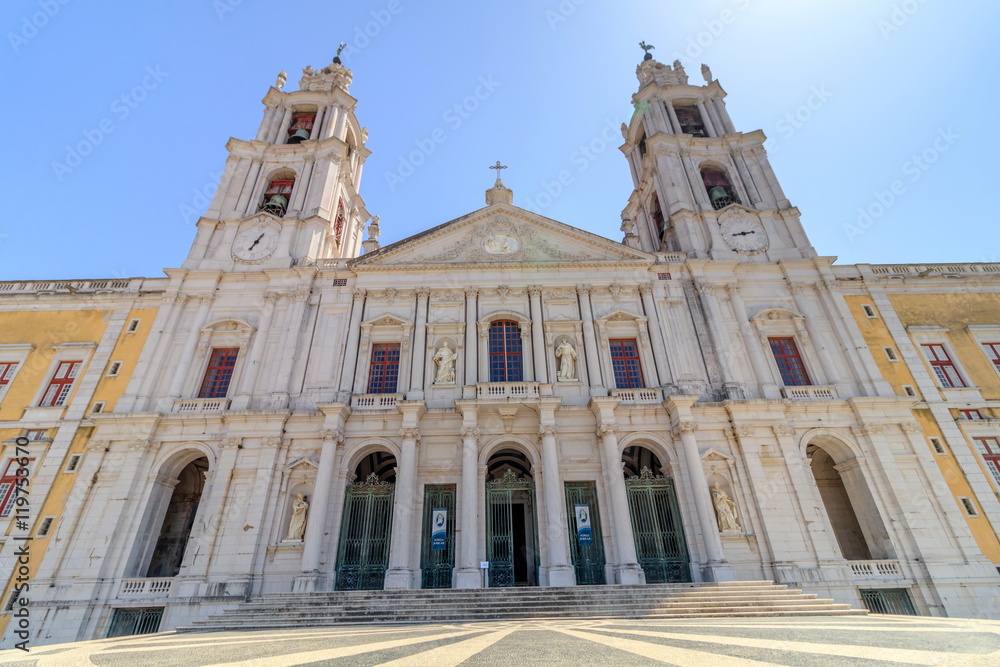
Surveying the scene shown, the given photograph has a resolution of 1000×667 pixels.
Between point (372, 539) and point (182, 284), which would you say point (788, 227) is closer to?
point (372, 539)

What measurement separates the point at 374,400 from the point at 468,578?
7.14m

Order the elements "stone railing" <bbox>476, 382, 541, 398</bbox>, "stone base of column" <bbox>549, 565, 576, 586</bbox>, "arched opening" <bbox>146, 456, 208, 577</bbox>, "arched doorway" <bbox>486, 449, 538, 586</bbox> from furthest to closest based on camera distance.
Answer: "arched opening" <bbox>146, 456, 208, 577</bbox>
"stone railing" <bbox>476, 382, 541, 398</bbox>
"arched doorway" <bbox>486, 449, 538, 586</bbox>
"stone base of column" <bbox>549, 565, 576, 586</bbox>

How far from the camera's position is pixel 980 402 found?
18172 millimetres

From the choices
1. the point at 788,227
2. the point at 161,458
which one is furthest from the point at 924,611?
the point at 161,458

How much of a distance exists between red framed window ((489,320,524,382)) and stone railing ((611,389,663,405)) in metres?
3.91

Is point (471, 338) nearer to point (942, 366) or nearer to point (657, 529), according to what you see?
point (657, 529)

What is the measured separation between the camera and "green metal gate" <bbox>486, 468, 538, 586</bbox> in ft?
52.3

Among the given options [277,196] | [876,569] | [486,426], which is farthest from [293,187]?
[876,569]

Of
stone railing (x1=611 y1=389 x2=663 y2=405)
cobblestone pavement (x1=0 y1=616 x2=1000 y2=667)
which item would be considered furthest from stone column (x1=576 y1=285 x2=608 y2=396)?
cobblestone pavement (x1=0 y1=616 x2=1000 y2=667)

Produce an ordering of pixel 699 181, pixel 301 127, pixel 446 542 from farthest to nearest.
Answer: pixel 301 127, pixel 699 181, pixel 446 542

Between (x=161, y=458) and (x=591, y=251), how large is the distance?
1906cm

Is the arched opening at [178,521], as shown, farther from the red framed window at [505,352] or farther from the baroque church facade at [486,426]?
the red framed window at [505,352]

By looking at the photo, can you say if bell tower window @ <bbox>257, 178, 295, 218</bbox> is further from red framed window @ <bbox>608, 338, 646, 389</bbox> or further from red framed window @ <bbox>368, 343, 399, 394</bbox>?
red framed window @ <bbox>608, 338, 646, 389</bbox>

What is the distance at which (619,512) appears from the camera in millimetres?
15766
